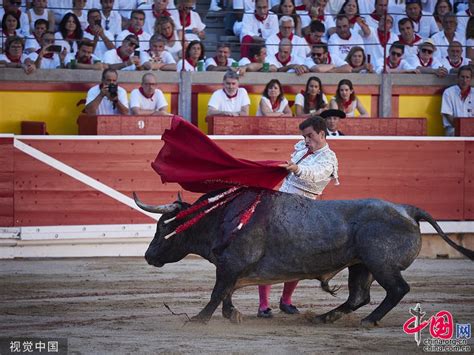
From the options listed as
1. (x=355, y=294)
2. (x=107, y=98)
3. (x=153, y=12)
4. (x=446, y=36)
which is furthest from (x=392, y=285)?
(x=446, y=36)

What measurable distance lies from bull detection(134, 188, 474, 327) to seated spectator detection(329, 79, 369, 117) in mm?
4807

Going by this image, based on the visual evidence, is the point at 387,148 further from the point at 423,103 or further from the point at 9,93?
the point at 9,93

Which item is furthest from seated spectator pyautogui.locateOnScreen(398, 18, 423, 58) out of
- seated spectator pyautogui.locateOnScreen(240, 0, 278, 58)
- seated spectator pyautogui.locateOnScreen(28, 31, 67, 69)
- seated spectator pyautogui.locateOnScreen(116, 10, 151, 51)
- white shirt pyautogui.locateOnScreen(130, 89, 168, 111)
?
seated spectator pyautogui.locateOnScreen(28, 31, 67, 69)

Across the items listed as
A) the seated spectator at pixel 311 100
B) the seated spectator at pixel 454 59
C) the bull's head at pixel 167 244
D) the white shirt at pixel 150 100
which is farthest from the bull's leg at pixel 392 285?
the seated spectator at pixel 454 59

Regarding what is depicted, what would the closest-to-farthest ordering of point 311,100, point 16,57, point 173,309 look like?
point 173,309, point 16,57, point 311,100

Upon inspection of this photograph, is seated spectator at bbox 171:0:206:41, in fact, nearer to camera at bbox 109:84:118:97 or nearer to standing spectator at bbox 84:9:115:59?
standing spectator at bbox 84:9:115:59

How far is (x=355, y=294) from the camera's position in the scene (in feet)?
25.5

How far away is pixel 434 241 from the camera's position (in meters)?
12.5

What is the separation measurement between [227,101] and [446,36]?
10.6 ft

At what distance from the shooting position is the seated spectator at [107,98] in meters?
11.8

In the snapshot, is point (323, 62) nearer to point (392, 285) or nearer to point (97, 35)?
point (97, 35)

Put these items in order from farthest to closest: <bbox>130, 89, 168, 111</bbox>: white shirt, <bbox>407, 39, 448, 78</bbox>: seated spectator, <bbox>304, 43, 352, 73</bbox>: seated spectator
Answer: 1. <bbox>407, 39, 448, 78</bbox>: seated spectator
2. <bbox>304, 43, 352, 73</bbox>: seated spectator
3. <bbox>130, 89, 168, 111</bbox>: white shirt

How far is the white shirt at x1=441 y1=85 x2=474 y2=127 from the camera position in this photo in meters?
13.2

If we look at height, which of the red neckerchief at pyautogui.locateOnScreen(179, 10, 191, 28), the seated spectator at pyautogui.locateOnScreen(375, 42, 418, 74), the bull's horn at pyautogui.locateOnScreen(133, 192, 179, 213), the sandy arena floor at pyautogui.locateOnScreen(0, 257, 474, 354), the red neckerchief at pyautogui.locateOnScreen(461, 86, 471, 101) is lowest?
the sandy arena floor at pyautogui.locateOnScreen(0, 257, 474, 354)
